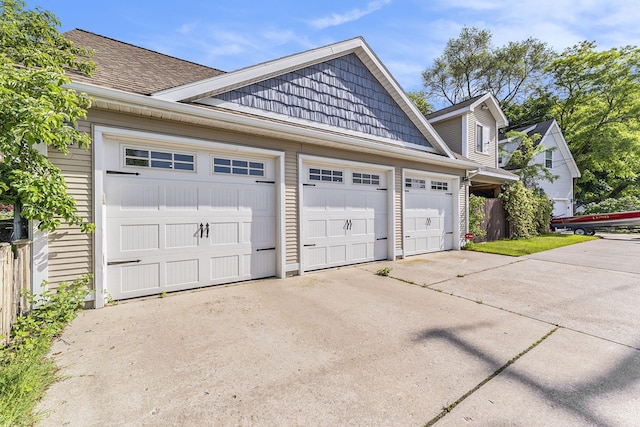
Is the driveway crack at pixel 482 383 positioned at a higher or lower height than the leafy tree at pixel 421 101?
lower

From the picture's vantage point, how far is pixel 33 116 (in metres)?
2.44

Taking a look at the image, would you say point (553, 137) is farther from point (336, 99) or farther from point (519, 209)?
point (336, 99)

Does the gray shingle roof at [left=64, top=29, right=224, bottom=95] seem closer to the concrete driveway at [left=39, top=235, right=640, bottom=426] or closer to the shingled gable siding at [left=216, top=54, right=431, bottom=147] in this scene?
the shingled gable siding at [left=216, top=54, right=431, bottom=147]

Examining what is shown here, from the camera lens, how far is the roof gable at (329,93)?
478 cm

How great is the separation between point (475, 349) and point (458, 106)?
10620 millimetres

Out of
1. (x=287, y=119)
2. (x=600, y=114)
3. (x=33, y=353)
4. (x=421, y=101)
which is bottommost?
(x=33, y=353)

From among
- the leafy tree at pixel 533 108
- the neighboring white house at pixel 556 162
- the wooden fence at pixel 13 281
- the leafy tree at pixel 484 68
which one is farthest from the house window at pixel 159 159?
the leafy tree at pixel 533 108

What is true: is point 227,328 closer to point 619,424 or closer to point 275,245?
point 275,245

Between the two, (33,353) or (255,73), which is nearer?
(33,353)

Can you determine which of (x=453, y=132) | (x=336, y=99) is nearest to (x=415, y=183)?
(x=336, y=99)

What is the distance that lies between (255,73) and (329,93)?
180 centimetres

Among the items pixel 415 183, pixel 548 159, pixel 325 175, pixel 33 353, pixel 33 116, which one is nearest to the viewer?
pixel 33 353

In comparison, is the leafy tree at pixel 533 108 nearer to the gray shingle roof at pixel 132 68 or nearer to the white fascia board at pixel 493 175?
the white fascia board at pixel 493 175

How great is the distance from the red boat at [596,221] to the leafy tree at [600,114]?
24.8 feet
